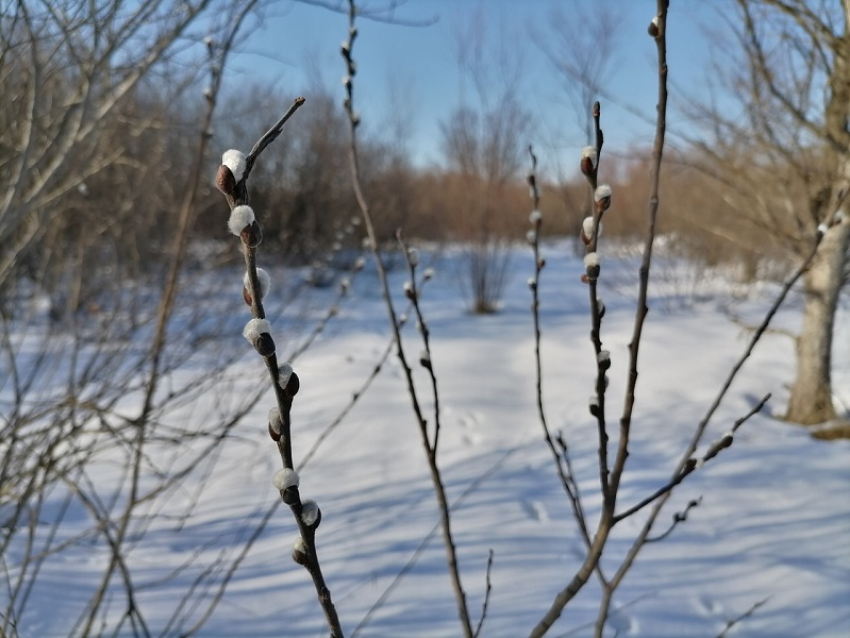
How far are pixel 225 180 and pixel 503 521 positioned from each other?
2261 millimetres

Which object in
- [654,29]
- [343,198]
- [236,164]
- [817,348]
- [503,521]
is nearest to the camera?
[236,164]

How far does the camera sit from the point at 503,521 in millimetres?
2297

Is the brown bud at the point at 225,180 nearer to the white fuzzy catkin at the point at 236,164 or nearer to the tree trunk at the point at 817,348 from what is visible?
the white fuzzy catkin at the point at 236,164

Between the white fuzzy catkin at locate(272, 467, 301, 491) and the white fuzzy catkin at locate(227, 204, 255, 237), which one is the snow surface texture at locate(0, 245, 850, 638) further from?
the white fuzzy catkin at locate(227, 204, 255, 237)

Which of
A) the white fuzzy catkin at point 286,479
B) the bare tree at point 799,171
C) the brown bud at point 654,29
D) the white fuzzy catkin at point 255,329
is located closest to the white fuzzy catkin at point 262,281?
the white fuzzy catkin at point 255,329

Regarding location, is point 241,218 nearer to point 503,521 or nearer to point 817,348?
point 503,521

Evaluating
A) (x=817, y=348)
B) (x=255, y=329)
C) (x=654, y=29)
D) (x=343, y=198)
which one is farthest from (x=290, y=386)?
(x=343, y=198)

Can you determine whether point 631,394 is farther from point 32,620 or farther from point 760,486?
point 760,486

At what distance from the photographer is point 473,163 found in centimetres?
697

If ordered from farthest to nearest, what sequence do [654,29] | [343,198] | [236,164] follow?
[343,198] → [654,29] → [236,164]

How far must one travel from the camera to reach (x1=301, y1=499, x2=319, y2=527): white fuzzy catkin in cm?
37

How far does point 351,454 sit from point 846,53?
267 centimetres

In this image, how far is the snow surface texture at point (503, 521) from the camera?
68.2 inches

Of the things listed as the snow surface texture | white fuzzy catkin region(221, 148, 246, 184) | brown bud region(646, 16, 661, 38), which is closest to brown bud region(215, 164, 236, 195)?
white fuzzy catkin region(221, 148, 246, 184)
